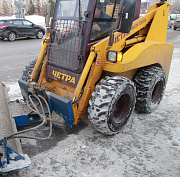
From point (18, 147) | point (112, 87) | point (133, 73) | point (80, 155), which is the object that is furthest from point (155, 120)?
point (18, 147)

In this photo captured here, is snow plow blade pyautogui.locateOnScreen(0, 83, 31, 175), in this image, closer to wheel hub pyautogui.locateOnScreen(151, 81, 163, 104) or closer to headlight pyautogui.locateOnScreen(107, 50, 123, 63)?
headlight pyautogui.locateOnScreen(107, 50, 123, 63)

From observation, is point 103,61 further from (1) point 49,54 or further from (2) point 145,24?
(2) point 145,24

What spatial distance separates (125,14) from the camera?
3410 mm

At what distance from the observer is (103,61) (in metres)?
3.87

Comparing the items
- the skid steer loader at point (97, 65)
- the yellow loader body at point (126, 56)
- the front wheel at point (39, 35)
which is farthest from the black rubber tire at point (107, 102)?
the front wheel at point (39, 35)

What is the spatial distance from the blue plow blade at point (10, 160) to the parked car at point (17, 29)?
14.2 metres

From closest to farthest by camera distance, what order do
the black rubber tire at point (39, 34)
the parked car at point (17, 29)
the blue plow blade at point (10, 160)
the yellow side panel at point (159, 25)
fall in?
the blue plow blade at point (10, 160) < the yellow side panel at point (159, 25) < the parked car at point (17, 29) < the black rubber tire at point (39, 34)

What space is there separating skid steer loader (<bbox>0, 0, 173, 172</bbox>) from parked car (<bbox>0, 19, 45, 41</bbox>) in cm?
1196

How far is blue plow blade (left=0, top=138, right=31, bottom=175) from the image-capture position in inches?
100

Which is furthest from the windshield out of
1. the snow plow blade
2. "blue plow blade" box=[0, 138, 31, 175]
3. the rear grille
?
"blue plow blade" box=[0, 138, 31, 175]

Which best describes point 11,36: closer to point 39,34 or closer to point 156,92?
point 39,34

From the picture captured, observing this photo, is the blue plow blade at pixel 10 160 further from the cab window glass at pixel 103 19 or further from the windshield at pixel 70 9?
the windshield at pixel 70 9

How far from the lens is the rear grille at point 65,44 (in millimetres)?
3914

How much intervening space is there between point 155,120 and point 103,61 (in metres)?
1.74
